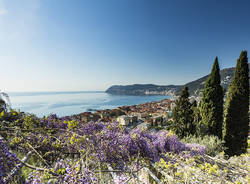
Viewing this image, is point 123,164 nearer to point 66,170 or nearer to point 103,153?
point 103,153

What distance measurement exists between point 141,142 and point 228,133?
7832 mm

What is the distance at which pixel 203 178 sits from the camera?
129 centimetres

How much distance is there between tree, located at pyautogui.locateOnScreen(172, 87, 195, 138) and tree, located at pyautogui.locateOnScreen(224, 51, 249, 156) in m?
2.77

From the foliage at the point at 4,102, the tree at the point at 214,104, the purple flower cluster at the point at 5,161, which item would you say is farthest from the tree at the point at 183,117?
the foliage at the point at 4,102

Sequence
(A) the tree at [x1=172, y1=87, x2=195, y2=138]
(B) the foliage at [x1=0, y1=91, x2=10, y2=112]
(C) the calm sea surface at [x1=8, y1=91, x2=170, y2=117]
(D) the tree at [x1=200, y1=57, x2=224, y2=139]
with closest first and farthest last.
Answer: (B) the foliage at [x1=0, y1=91, x2=10, y2=112], (C) the calm sea surface at [x1=8, y1=91, x2=170, y2=117], (A) the tree at [x1=172, y1=87, x2=195, y2=138], (D) the tree at [x1=200, y1=57, x2=224, y2=139]

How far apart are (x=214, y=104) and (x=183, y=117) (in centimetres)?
263

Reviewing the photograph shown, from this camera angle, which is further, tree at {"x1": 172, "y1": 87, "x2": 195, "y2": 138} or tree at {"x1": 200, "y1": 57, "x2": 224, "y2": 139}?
tree at {"x1": 200, "y1": 57, "x2": 224, "y2": 139}

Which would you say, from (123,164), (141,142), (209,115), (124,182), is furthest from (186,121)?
(124,182)

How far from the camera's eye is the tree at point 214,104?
7.00 metres

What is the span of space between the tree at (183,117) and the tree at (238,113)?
277cm

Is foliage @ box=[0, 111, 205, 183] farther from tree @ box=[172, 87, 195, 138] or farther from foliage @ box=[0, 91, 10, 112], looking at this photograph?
tree @ box=[172, 87, 195, 138]

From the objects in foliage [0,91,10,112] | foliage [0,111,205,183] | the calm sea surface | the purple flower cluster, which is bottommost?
the calm sea surface

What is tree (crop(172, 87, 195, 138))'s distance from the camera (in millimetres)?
6074

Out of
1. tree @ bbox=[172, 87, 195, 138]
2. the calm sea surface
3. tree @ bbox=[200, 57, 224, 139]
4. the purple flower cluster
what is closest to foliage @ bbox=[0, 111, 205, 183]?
the purple flower cluster
